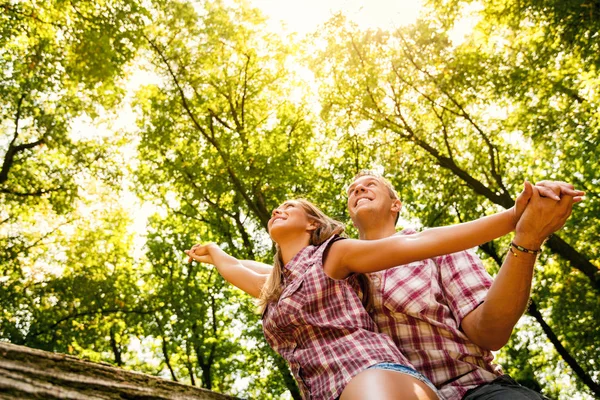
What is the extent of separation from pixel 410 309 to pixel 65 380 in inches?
72.8

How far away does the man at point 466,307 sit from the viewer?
228 centimetres

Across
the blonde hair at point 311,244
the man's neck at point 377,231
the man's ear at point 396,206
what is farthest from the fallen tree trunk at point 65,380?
the man's ear at point 396,206

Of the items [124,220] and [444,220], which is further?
[124,220]

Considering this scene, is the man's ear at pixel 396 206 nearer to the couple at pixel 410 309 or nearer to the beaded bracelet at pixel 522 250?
the couple at pixel 410 309

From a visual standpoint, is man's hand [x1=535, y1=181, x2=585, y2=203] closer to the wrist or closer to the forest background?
the wrist

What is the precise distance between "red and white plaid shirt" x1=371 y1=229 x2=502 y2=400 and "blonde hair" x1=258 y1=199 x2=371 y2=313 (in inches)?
3.3

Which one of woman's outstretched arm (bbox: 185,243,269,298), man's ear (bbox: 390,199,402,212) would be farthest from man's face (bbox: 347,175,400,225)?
woman's outstretched arm (bbox: 185,243,269,298)

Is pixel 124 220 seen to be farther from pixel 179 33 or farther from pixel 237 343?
pixel 179 33

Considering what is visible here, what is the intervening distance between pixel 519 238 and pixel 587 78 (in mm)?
10882

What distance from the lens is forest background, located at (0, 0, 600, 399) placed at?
11602mm

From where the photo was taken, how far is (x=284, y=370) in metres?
14.2

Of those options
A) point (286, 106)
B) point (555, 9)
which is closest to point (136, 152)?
point (286, 106)

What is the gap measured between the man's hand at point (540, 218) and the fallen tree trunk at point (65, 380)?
5.62 ft

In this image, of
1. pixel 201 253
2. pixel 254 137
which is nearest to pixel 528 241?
pixel 201 253
